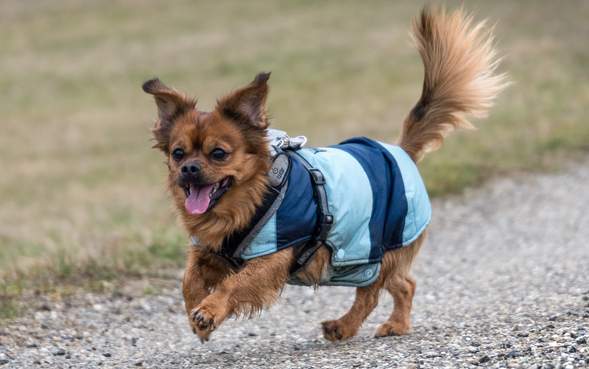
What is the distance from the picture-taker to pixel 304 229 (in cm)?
425

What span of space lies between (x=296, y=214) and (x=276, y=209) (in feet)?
0.40

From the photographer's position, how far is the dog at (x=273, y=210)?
418cm

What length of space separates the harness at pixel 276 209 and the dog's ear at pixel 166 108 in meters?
0.57

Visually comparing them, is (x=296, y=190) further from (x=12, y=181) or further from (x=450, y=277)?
(x=12, y=181)

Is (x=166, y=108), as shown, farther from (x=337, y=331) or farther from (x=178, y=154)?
(x=337, y=331)

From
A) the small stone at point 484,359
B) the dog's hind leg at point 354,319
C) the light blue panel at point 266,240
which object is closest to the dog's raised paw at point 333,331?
the dog's hind leg at point 354,319

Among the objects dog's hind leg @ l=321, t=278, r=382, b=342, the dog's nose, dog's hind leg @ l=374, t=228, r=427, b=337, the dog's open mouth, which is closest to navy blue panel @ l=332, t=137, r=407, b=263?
dog's hind leg @ l=374, t=228, r=427, b=337

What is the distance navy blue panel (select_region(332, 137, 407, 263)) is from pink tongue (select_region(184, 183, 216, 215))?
3.52 ft

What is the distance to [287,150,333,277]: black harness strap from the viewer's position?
4316mm

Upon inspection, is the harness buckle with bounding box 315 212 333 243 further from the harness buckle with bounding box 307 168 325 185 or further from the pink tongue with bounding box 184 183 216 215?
the pink tongue with bounding box 184 183 216 215

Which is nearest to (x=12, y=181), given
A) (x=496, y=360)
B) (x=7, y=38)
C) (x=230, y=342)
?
(x=230, y=342)

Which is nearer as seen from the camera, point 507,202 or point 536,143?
point 507,202

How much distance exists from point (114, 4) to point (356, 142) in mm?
35487

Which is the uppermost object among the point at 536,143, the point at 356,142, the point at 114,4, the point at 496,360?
the point at 114,4
